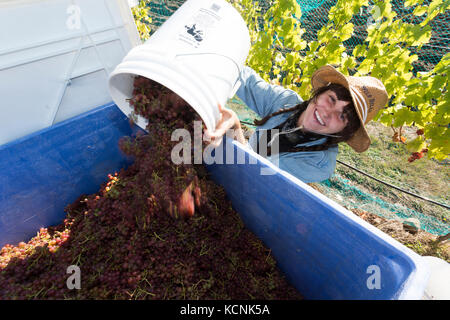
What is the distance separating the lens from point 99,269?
126 centimetres

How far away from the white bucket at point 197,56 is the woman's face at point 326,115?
622 mm

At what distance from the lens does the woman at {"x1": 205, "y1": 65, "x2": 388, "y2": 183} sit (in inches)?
57.2

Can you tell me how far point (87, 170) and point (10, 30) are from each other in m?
0.98

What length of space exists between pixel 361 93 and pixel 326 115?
0.78 ft

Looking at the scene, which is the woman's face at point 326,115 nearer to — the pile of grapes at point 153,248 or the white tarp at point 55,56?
the pile of grapes at point 153,248

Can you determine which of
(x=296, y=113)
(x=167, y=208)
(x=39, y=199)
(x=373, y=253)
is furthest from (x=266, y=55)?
(x=39, y=199)

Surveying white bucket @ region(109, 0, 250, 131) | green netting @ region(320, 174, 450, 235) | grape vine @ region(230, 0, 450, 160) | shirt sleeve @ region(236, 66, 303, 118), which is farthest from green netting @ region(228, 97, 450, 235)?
white bucket @ region(109, 0, 250, 131)

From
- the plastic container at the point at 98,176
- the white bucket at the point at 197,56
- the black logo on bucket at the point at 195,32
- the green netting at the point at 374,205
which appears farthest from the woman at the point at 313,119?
the green netting at the point at 374,205

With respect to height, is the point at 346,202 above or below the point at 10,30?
below

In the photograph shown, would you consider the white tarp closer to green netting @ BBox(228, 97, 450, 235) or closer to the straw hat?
the straw hat

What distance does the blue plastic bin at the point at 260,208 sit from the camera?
101cm
